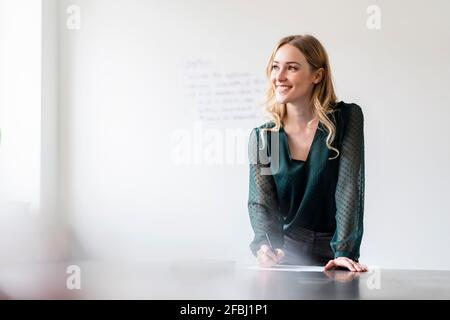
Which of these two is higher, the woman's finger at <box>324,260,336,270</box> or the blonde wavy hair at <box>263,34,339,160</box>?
the blonde wavy hair at <box>263,34,339,160</box>

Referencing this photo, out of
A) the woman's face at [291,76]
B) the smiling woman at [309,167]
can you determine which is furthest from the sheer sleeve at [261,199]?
the woman's face at [291,76]

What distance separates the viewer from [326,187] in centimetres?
174

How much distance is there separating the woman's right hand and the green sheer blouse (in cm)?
2

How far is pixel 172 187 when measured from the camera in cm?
184

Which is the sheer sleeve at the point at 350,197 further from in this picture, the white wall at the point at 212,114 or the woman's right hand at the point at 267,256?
the woman's right hand at the point at 267,256

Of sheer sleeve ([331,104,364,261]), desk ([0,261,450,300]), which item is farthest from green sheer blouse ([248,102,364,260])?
desk ([0,261,450,300])

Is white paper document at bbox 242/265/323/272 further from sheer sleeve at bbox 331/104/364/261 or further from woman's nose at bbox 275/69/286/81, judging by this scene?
woman's nose at bbox 275/69/286/81

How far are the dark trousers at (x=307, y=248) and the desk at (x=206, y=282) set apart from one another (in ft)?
0.13

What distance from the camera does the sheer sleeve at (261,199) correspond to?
5.84 ft

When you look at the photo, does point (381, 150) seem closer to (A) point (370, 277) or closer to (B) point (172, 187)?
(A) point (370, 277)

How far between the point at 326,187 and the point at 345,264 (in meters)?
0.21

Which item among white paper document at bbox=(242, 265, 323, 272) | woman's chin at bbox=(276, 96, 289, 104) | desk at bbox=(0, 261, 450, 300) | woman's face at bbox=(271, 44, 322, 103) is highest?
woman's face at bbox=(271, 44, 322, 103)

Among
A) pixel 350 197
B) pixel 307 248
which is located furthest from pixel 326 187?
pixel 307 248

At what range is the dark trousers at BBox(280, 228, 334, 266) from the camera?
5.69 feet
